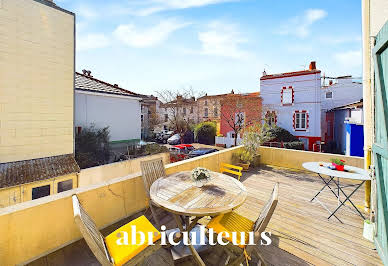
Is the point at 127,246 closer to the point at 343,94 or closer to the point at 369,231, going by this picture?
the point at 369,231

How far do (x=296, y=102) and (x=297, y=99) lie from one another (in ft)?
0.90

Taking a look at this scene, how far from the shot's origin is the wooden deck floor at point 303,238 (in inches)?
96.3

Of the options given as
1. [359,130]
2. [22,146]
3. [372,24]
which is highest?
[372,24]

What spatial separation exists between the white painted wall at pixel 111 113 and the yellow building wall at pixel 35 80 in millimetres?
2273

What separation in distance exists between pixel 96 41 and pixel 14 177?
20.9ft

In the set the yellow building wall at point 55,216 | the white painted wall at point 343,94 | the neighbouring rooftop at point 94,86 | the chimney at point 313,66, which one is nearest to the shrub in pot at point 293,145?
the white painted wall at point 343,94

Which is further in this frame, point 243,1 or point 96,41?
point 96,41

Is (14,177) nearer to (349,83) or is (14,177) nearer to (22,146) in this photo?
(22,146)

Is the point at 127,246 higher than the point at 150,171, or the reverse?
the point at 150,171

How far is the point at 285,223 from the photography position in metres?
3.36

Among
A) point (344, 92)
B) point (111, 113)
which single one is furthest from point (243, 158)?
point (344, 92)

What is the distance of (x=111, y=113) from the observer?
11570mm

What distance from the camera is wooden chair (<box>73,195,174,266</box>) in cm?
159

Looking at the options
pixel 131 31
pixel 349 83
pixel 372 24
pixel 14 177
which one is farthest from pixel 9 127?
pixel 349 83
